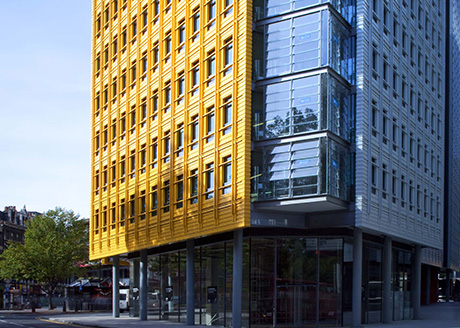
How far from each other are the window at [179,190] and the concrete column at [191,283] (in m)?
2.15

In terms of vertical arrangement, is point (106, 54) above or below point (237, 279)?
above

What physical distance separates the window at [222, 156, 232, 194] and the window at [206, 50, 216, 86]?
4528mm

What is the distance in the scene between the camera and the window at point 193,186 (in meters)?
40.0

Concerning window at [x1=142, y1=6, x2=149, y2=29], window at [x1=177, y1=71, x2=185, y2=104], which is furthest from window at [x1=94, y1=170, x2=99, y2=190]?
window at [x1=177, y1=71, x2=185, y2=104]

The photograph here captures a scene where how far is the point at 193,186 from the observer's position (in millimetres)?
40500

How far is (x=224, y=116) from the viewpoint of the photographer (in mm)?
37375

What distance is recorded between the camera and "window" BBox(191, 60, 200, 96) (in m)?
40.7

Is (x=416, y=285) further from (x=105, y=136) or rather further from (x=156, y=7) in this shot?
(x=105, y=136)

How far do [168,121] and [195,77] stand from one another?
3.81 m

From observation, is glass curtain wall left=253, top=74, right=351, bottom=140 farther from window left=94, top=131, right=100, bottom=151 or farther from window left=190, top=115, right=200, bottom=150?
window left=94, top=131, right=100, bottom=151

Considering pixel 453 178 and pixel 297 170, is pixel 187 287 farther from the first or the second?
pixel 453 178

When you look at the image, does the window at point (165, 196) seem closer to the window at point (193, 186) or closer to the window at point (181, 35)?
the window at point (193, 186)

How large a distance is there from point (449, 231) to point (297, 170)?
63515mm

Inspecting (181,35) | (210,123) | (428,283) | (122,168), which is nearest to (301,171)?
(210,123)
